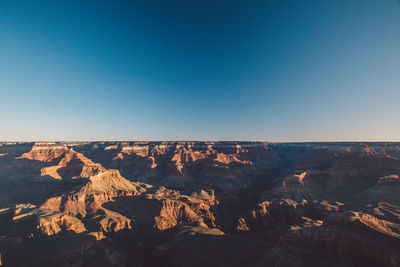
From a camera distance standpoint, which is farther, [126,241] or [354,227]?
[126,241]

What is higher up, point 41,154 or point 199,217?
point 41,154

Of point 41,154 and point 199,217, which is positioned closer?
point 199,217

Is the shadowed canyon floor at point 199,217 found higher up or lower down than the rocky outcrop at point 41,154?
lower down

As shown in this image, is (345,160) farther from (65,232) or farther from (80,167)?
(80,167)

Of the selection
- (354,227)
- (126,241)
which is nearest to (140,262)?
(126,241)

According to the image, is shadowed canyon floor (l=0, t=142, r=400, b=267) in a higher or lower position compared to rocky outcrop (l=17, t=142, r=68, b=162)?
lower

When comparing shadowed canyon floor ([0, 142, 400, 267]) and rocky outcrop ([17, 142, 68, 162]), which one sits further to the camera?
rocky outcrop ([17, 142, 68, 162])

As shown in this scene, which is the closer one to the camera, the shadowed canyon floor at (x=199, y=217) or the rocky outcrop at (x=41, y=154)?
the shadowed canyon floor at (x=199, y=217)

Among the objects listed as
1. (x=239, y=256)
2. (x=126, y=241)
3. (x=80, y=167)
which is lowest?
(x=126, y=241)
